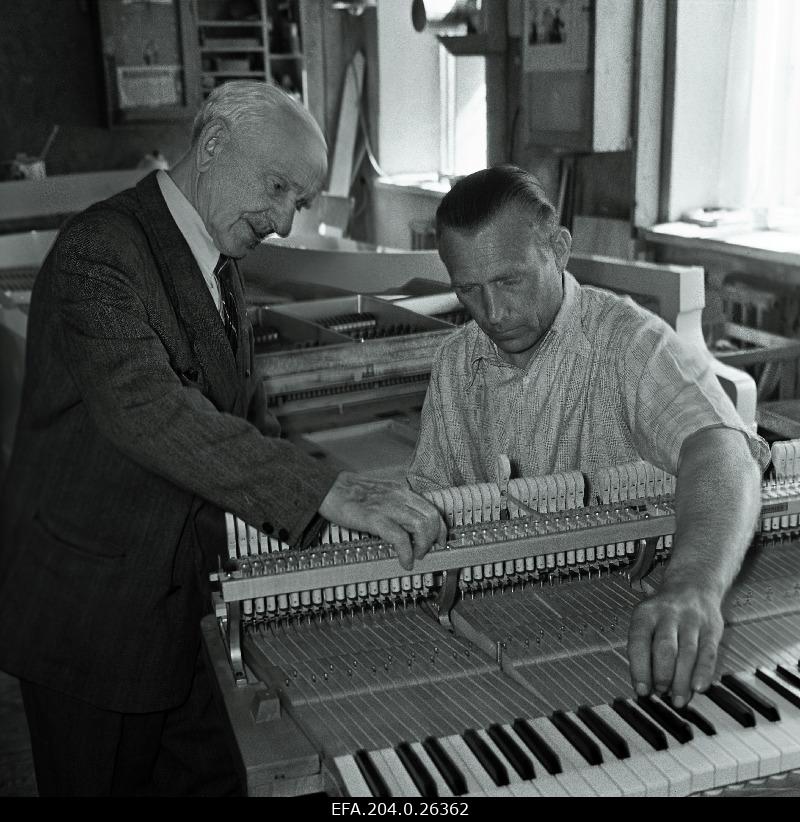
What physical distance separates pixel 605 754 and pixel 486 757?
17 cm

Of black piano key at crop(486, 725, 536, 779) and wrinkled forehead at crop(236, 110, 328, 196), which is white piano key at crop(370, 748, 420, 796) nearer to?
black piano key at crop(486, 725, 536, 779)

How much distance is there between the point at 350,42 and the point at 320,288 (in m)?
4.17

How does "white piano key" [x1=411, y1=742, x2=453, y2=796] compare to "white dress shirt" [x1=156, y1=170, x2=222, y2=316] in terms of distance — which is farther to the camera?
"white dress shirt" [x1=156, y1=170, x2=222, y2=316]

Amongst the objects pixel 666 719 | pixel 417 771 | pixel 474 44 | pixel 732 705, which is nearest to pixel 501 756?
pixel 417 771

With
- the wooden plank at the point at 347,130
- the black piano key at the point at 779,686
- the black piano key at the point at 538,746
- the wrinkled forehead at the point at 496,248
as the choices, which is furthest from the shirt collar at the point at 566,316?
the wooden plank at the point at 347,130

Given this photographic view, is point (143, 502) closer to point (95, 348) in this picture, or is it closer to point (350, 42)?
point (95, 348)

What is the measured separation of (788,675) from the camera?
1746 mm

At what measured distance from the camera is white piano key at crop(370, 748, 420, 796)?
149cm

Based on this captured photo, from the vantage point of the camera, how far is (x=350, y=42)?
822cm

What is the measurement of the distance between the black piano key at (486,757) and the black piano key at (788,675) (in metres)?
0.51

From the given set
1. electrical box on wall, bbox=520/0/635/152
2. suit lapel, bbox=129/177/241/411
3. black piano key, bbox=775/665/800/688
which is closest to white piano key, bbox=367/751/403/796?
black piano key, bbox=775/665/800/688

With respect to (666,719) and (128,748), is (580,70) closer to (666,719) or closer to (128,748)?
(128,748)

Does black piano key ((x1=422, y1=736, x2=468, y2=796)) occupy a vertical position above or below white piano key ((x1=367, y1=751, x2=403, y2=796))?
above

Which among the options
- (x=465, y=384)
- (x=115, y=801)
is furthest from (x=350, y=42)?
(x=115, y=801)
